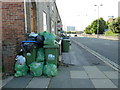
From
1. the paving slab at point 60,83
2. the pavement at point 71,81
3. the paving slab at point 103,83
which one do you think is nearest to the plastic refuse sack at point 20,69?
the pavement at point 71,81

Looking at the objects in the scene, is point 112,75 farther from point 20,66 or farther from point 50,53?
point 20,66

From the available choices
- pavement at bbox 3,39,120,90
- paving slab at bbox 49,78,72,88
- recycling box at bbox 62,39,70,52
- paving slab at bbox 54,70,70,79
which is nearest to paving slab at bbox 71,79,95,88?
pavement at bbox 3,39,120,90

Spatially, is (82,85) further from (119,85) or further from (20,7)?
(20,7)

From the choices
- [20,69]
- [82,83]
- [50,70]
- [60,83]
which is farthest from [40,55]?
[82,83]

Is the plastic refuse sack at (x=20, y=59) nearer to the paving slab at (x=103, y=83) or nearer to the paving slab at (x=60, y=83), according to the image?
the paving slab at (x=60, y=83)

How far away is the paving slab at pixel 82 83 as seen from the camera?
3.78m

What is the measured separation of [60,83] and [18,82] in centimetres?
134

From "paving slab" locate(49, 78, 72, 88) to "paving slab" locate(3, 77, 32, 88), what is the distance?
81cm

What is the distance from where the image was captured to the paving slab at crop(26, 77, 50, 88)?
150 inches

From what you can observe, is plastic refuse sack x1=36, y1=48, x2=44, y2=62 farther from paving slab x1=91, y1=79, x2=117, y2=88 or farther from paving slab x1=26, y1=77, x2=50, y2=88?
paving slab x1=91, y1=79, x2=117, y2=88

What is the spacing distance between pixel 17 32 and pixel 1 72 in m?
1.61

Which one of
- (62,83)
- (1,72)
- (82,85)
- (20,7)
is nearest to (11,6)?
(20,7)

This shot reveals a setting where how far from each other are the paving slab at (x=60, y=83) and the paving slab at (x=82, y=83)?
0.48ft

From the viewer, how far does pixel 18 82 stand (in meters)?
4.09
